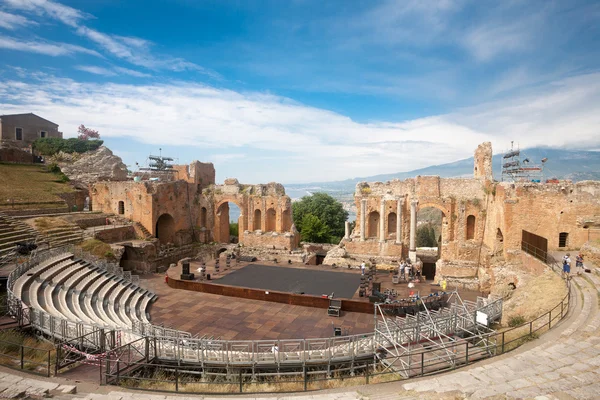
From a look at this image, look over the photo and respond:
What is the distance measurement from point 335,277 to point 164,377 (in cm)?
1281

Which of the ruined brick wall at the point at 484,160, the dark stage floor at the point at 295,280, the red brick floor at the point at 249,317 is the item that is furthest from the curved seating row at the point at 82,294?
the ruined brick wall at the point at 484,160

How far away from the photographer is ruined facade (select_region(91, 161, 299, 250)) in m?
30.9

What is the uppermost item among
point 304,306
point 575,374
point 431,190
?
point 431,190

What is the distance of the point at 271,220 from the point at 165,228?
1064 cm

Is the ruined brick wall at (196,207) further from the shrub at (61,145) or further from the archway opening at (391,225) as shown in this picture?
the shrub at (61,145)

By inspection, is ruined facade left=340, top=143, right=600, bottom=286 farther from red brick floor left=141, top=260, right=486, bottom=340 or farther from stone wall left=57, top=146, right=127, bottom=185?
stone wall left=57, top=146, right=127, bottom=185

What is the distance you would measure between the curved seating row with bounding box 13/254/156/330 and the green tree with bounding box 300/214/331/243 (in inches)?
893

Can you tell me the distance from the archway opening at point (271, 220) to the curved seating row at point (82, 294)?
581 inches

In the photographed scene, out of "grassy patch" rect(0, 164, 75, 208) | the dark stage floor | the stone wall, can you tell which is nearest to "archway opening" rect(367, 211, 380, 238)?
the dark stage floor

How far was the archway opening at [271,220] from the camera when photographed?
32750 mm

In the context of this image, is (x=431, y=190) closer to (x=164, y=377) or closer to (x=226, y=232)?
(x=226, y=232)

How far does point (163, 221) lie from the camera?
3384 cm

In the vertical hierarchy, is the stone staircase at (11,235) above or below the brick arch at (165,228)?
above

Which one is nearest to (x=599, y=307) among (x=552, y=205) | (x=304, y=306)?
(x=552, y=205)
